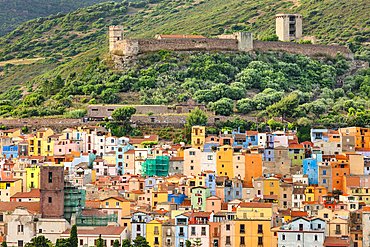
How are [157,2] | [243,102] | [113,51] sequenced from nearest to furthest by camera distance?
[243,102]
[113,51]
[157,2]

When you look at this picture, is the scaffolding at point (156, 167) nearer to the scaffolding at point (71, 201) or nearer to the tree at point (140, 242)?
the scaffolding at point (71, 201)

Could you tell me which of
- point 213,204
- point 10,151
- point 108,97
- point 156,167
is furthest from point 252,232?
point 108,97

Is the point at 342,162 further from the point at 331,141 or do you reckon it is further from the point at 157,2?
the point at 157,2

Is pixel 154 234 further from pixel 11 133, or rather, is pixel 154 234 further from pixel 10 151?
pixel 11 133

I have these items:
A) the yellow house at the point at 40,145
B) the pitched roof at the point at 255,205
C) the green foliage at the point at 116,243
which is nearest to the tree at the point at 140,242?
the green foliage at the point at 116,243

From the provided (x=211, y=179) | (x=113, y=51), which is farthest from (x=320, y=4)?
(x=211, y=179)

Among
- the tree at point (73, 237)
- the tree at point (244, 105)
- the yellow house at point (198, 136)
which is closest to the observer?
the tree at point (73, 237)

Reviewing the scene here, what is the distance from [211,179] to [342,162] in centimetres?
1018

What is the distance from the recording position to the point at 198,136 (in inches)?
2630

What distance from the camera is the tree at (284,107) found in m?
76.5

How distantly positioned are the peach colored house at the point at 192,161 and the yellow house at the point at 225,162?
5.23 ft

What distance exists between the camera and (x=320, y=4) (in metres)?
120

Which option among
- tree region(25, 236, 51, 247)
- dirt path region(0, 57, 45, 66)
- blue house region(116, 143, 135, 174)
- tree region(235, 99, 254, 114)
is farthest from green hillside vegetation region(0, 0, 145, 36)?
tree region(25, 236, 51, 247)

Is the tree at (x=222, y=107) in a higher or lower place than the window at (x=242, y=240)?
higher
